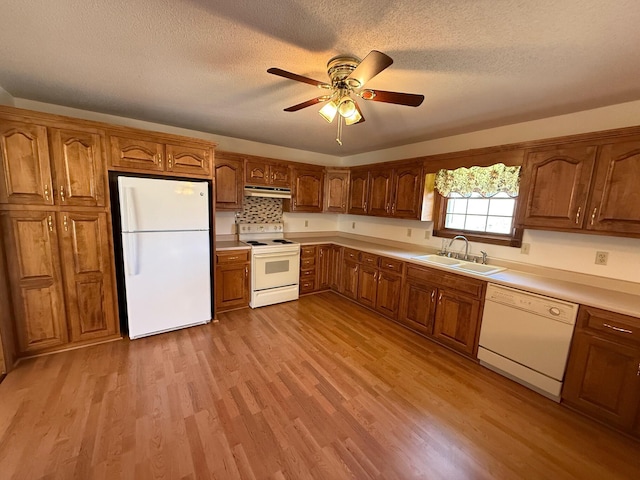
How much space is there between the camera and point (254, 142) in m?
4.02

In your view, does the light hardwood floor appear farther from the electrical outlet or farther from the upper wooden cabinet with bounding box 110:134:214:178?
the upper wooden cabinet with bounding box 110:134:214:178

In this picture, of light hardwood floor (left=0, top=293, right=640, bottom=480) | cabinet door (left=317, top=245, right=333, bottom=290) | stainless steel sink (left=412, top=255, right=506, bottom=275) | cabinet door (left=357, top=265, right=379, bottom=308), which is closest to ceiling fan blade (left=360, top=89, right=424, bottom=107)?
stainless steel sink (left=412, top=255, right=506, bottom=275)

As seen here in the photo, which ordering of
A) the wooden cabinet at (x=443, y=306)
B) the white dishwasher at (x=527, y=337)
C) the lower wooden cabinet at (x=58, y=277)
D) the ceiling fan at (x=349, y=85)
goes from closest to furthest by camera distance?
the ceiling fan at (x=349, y=85) → the white dishwasher at (x=527, y=337) → the lower wooden cabinet at (x=58, y=277) → the wooden cabinet at (x=443, y=306)

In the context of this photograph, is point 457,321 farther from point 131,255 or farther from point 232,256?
point 131,255

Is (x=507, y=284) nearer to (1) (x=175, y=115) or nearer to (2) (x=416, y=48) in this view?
(2) (x=416, y=48)

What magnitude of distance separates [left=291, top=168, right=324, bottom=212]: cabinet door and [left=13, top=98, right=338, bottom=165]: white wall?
51cm

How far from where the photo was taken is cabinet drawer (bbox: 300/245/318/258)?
13.4ft

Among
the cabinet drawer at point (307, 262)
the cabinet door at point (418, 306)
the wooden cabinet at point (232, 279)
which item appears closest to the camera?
the cabinet door at point (418, 306)

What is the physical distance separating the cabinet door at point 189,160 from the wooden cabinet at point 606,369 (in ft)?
12.0

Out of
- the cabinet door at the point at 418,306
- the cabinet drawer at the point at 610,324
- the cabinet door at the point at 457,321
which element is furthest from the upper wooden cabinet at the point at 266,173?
the cabinet drawer at the point at 610,324

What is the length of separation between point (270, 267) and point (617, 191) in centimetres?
349

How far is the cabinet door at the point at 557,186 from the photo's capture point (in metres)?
2.10

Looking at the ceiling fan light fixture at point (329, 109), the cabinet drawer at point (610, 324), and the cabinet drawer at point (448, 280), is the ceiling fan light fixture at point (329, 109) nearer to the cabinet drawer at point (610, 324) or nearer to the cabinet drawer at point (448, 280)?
the cabinet drawer at point (448, 280)

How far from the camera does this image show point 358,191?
4.20 meters
